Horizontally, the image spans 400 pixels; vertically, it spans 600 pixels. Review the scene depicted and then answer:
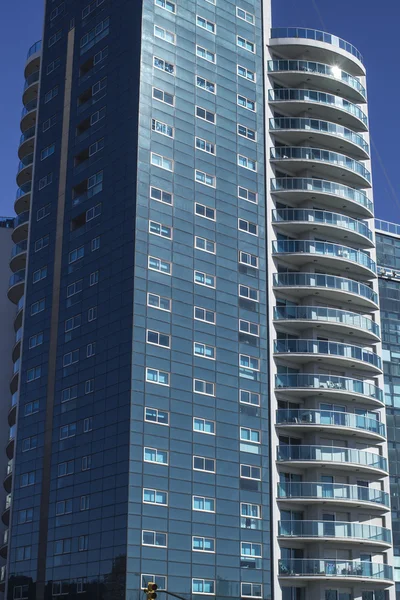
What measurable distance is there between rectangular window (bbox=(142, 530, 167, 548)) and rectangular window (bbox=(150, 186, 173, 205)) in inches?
922

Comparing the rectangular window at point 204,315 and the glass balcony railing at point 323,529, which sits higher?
the rectangular window at point 204,315

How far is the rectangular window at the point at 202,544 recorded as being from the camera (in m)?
66.9

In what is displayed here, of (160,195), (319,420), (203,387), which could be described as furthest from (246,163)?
(319,420)

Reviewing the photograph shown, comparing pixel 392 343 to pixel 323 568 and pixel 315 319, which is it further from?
pixel 323 568

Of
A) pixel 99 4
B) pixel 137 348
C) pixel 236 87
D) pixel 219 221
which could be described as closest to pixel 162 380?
pixel 137 348

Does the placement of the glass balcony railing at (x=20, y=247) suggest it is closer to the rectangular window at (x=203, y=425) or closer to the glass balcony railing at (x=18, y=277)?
the glass balcony railing at (x=18, y=277)

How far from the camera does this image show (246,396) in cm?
7362

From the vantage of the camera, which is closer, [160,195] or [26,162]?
[160,195]

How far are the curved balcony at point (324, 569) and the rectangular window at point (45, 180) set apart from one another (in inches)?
1380

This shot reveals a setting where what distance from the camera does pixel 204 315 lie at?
73.2 meters

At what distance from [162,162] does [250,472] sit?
23.0 m

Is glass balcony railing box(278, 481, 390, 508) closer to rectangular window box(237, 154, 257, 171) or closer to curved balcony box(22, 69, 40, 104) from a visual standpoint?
rectangular window box(237, 154, 257, 171)

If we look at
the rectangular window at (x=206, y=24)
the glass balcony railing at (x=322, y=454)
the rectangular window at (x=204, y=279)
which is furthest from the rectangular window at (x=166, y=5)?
the glass balcony railing at (x=322, y=454)

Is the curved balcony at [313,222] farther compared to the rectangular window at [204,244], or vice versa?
the curved balcony at [313,222]
